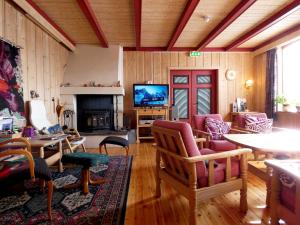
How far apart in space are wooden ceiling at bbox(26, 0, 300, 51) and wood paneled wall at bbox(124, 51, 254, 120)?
0.48 m

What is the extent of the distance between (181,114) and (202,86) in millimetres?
1048

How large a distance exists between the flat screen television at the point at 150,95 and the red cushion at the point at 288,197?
461 centimetres

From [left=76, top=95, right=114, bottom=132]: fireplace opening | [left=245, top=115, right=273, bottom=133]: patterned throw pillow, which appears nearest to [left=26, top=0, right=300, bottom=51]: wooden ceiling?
[left=76, top=95, right=114, bottom=132]: fireplace opening

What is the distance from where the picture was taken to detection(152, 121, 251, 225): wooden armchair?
1.80 meters

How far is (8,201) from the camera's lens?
2346 millimetres

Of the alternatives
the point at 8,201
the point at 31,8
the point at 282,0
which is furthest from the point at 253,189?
the point at 31,8

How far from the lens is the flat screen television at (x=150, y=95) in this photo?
591 cm

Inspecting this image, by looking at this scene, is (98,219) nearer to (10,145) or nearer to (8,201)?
(8,201)

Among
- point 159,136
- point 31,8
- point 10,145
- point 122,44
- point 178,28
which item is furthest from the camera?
point 122,44

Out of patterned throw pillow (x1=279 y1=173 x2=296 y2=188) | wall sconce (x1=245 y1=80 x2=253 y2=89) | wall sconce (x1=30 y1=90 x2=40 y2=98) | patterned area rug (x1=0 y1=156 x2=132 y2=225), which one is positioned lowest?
patterned area rug (x1=0 y1=156 x2=132 y2=225)

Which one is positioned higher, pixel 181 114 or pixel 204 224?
pixel 181 114

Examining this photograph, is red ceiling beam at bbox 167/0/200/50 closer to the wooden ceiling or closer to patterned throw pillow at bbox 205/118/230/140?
the wooden ceiling

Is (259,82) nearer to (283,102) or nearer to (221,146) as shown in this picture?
(283,102)

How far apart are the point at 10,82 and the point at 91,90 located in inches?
92.0
